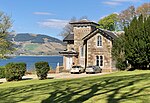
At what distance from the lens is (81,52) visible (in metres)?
52.8

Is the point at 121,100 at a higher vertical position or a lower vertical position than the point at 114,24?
lower

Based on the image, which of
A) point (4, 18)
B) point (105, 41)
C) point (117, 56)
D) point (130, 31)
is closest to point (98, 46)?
point (105, 41)

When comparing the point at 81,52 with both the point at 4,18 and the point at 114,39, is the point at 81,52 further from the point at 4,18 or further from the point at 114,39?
the point at 4,18

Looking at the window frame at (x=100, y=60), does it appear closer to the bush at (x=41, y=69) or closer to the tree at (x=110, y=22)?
the bush at (x=41, y=69)

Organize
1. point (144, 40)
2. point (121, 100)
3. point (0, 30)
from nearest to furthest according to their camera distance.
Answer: point (121, 100) → point (144, 40) → point (0, 30)

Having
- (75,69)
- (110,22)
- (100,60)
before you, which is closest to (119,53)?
(100,60)

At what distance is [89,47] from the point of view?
50562 mm

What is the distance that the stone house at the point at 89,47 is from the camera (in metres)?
49.0

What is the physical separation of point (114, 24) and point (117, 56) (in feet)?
129

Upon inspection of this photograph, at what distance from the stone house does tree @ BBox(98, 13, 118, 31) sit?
30.0m

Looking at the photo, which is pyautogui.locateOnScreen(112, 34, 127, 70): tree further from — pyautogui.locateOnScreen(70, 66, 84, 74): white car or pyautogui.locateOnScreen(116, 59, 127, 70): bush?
pyautogui.locateOnScreen(70, 66, 84, 74): white car

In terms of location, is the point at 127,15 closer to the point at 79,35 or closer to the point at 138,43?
the point at 79,35

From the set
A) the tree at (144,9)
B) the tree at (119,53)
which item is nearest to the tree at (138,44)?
the tree at (119,53)

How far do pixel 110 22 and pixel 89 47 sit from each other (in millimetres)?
35319
